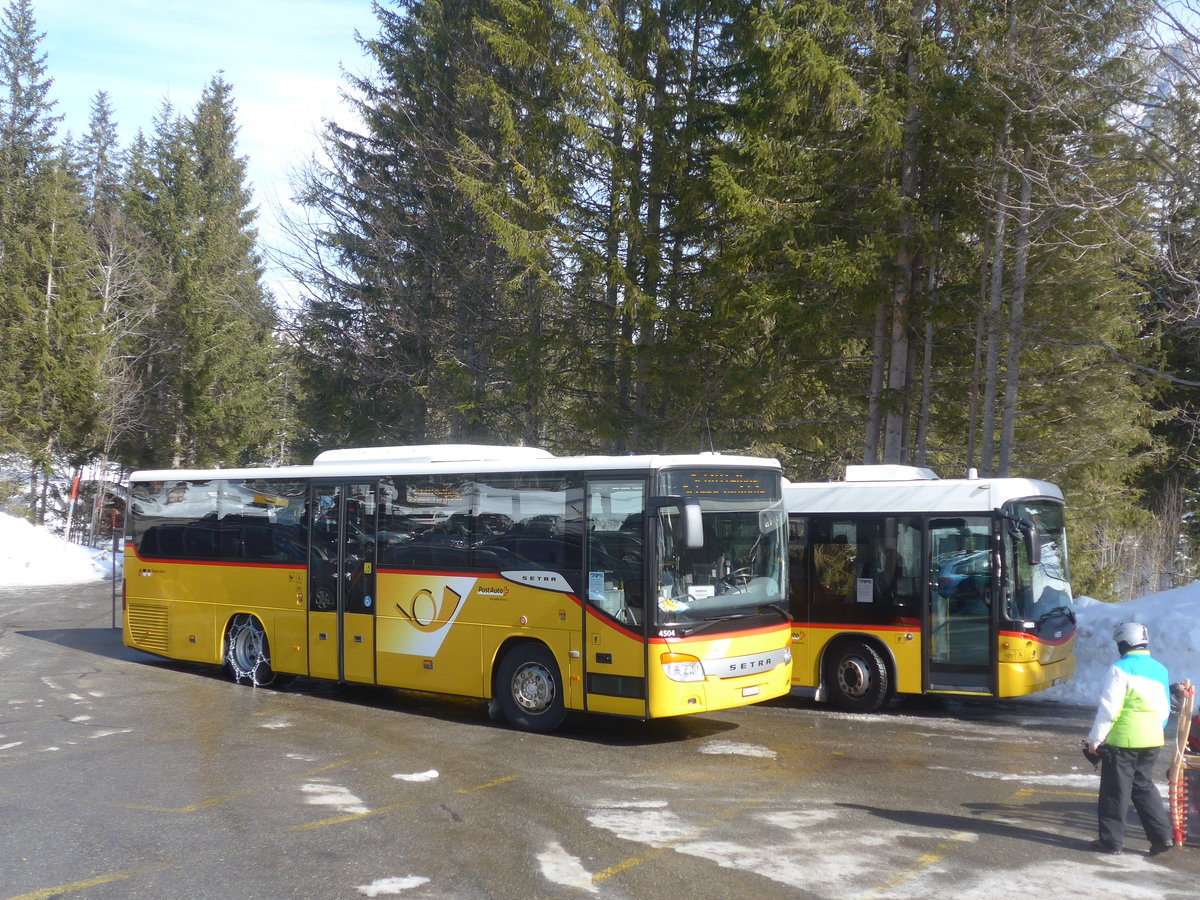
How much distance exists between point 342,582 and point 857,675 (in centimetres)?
633

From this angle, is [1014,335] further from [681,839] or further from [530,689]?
[681,839]

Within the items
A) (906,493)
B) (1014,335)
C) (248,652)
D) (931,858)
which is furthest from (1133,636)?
(1014,335)

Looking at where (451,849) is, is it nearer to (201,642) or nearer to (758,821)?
(758,821)

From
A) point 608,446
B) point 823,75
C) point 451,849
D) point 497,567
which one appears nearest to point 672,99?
point 823,75

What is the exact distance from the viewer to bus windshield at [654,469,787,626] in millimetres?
10438

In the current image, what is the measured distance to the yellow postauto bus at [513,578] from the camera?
10484 mm

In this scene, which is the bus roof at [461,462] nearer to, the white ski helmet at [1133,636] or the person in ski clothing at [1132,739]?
the white ski helmet at [1133,636]

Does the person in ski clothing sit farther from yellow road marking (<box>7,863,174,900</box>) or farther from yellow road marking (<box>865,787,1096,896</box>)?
yellow road marking (<box>7,863,174,900</box>)

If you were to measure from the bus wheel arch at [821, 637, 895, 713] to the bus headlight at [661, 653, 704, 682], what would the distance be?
3453 millimetres

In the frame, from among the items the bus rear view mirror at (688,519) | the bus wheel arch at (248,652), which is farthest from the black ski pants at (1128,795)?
the bus wheel arch at (248,652)

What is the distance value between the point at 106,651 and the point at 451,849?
1252 centimetres

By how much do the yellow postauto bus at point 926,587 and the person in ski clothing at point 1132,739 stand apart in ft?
16.2

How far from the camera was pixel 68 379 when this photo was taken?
39.6 m

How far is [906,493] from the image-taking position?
Answer: 43.0ft
